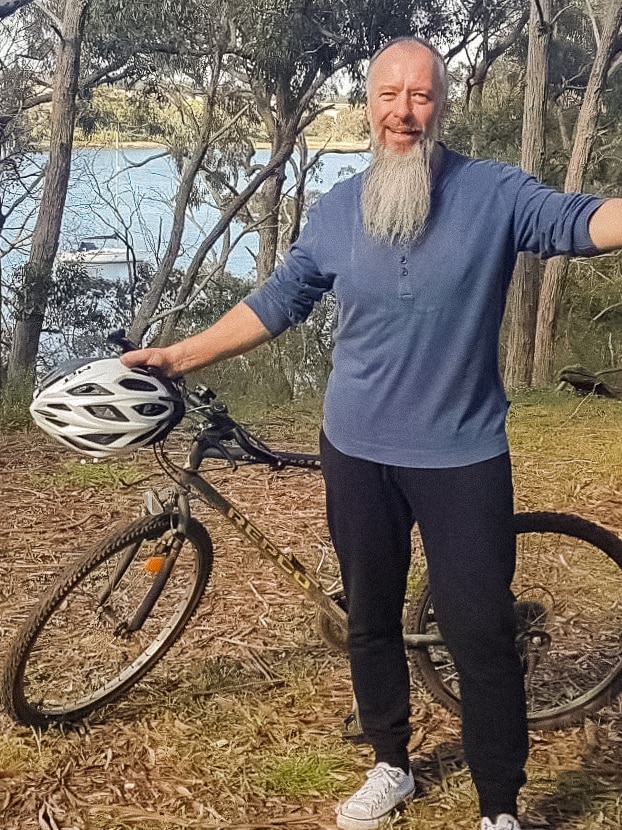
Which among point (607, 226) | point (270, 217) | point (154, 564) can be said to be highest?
point (270, 217)

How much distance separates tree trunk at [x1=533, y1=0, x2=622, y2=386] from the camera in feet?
20.3

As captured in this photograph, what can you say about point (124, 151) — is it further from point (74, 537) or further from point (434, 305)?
point (434, 305)

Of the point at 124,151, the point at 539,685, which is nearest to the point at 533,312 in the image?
the point at 124,151

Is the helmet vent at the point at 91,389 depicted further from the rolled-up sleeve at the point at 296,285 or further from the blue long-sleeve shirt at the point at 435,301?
the blue long-sleeve shirt at the point at 435,301

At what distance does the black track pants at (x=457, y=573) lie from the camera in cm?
173

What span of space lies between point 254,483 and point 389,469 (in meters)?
2.61

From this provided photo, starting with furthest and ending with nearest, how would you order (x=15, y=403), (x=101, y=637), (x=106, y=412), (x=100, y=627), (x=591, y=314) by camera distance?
(x=591, y=314) < (x=15, y=403) < (x=101, y=637) < (x=100, y=627) < (x=106, y=412)

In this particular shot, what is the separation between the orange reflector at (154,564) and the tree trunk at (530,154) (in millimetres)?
4061

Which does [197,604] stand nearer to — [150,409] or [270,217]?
[150,409]

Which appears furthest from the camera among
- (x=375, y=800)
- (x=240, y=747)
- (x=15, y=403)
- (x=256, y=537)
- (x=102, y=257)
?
(x=102, y=257)

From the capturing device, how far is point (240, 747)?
2463 millimetres

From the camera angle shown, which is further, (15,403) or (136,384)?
(15,403)

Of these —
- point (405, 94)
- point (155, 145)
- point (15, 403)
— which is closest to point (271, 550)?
point (405, 94)

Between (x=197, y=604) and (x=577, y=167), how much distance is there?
15.5 feet
